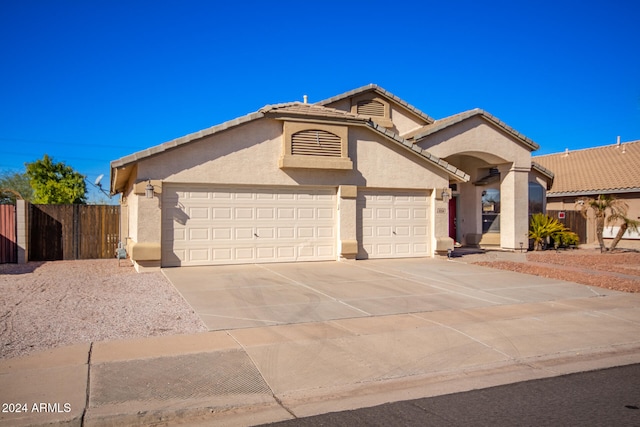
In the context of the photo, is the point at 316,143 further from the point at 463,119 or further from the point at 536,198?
the point at 536,198

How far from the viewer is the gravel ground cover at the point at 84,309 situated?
7598 millimetres

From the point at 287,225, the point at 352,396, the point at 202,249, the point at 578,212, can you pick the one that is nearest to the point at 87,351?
the point at 352,396

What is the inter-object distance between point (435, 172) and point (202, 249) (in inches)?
318

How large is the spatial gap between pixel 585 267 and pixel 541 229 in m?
5.91

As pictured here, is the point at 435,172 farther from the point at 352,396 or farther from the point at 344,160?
the point at 352,396

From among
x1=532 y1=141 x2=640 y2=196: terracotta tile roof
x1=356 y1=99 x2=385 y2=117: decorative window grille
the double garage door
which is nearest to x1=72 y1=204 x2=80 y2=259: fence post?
the double garage door

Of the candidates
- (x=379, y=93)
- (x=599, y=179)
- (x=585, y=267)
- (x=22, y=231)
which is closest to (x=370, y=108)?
(x=379, y=93)

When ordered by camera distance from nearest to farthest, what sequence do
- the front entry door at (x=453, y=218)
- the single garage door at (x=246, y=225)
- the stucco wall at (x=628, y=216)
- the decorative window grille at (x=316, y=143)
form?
1. the single garage door at (x=246, y=225)
2. the decorative window grille at (x=316, y=143)
3. the front entry door at (x=453, y=218)
4. the stucco wall at (x=628, y=216)

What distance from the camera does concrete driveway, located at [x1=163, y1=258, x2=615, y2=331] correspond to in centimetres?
932

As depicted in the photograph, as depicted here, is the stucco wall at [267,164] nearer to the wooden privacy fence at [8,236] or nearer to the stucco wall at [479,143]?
the stucco wall at [479,143]

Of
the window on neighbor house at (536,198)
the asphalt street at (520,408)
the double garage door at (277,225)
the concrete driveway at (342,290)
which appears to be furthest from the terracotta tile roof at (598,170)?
the asphalt street at (520,408)

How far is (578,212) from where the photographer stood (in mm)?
26641

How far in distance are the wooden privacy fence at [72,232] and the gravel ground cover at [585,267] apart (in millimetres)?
12582

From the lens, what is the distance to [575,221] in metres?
26.4
